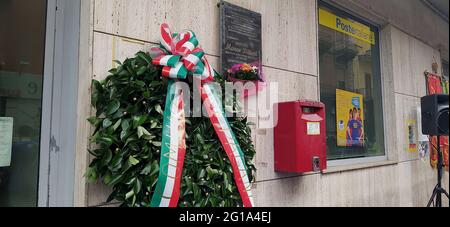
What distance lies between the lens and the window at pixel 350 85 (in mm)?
3393

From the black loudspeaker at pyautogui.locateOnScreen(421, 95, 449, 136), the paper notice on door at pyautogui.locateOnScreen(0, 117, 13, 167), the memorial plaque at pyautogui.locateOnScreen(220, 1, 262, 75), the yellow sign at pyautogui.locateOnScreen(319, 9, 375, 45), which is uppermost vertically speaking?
the yellow sign at pyautogui.locateOnScreen(319, 9, 375, 45)

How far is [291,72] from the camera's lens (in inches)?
110

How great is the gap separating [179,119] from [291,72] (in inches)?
60.8

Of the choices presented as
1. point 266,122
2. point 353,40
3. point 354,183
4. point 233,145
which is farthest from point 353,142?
point 233,145

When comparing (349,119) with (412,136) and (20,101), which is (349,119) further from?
(20,101)

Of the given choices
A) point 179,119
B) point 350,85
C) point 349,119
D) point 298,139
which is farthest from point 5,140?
point 350,85

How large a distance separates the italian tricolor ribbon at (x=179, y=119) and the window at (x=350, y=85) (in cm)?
182

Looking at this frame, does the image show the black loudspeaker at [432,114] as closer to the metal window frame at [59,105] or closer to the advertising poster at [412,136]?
the advertising poster at [412,136]

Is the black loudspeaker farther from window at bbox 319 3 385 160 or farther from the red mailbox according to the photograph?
the red mailbox

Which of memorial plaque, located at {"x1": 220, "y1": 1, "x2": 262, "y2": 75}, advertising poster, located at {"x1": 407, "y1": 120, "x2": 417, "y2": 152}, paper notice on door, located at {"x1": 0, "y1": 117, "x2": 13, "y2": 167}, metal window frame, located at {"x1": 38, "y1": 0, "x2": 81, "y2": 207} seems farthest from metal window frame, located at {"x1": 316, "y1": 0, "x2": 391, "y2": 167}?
paper notice on door, located at {"x1": 0, "y1": 117, "x2": 13, "y2": 167}

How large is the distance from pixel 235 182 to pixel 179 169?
1.34ft

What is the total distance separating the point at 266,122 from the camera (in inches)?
99.3

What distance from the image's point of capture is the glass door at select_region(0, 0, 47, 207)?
1553 mm

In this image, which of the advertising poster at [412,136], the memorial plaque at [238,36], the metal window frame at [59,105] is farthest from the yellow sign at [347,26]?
the metal window frame at [59,105]
